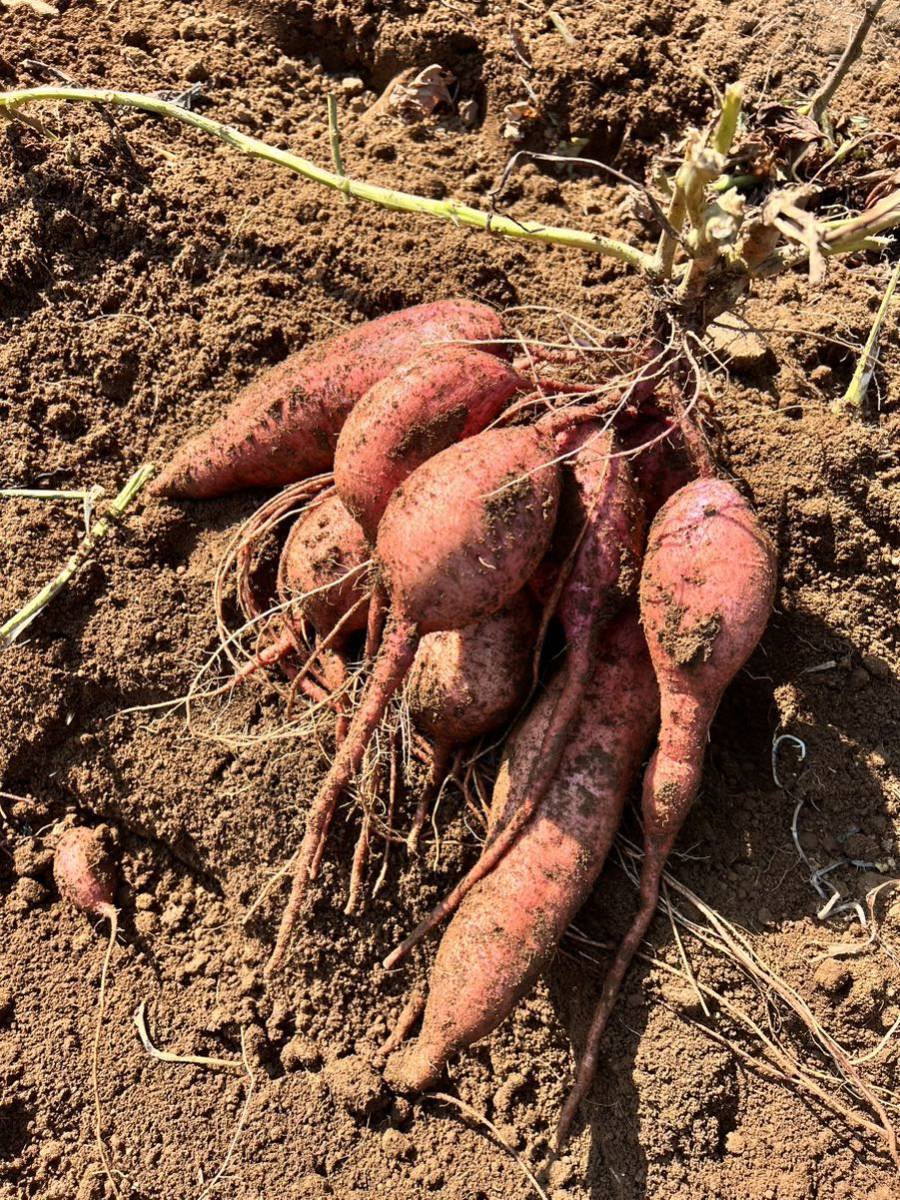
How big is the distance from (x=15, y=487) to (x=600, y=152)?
6.24ft

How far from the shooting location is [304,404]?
2.14 m

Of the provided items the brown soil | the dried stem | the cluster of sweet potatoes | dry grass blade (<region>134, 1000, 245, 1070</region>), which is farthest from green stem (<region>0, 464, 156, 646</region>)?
the dried stem

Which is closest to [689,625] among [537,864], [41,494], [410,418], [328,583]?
[537,864]

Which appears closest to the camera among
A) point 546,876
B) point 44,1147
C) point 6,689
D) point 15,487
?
point 546,876

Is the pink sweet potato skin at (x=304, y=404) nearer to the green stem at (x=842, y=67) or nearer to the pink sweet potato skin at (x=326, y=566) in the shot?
the pink sweet potato skin at (x=326, y=566)

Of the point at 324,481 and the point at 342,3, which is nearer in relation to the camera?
the point at 324,481

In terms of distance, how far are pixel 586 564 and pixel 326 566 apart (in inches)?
24.0

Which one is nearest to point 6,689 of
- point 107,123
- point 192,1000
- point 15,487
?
point 15,487

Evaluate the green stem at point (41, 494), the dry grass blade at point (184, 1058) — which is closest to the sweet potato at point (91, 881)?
the dry grass blade at point (184, 1058)

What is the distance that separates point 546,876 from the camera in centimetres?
190

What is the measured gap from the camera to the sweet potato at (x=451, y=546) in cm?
173

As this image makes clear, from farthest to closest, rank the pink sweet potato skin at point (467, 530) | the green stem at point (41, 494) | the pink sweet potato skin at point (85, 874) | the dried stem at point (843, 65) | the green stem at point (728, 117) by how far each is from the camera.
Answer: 1. the green stem at point (41, 494)
2. the pink sweet potato skin at point (85, 874)
3. the dried stem at point (843, 65)
4. the pink sweet potato skin at point (467, 530)
5. the green stem at point (728, 117)

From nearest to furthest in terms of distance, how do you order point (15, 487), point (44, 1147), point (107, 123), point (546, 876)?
point (546, 876) → point (44, 1147) → point (15, 487) → point (107, 123)

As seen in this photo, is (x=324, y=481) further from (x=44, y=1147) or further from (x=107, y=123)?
(x=44, y=1147)
